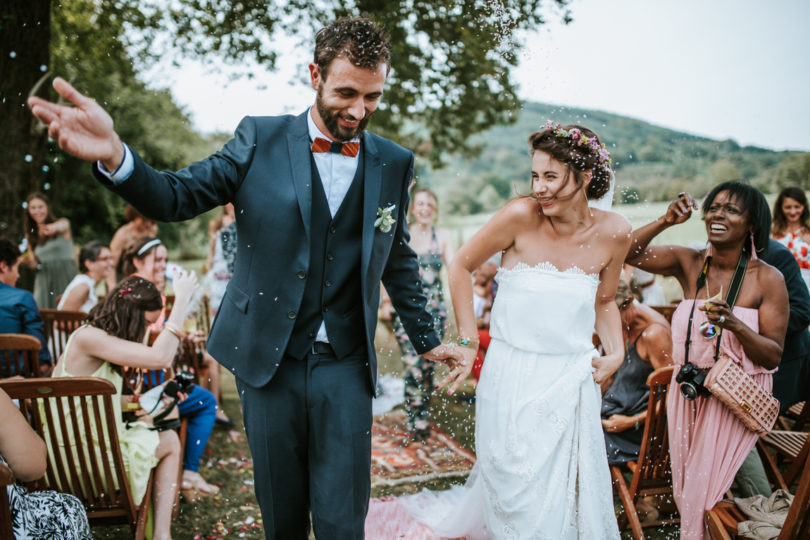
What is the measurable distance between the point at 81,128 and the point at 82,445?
190 centimetres

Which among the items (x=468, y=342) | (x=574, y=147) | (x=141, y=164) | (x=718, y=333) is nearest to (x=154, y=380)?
(x=468, y=342)

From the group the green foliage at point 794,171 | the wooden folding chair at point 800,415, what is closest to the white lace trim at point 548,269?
the wooden folding chair at point 800,415

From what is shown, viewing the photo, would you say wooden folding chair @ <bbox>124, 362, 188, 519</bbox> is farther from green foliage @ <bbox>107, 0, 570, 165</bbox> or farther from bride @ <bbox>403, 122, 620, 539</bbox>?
green foliage @ <bbox>107, 0, 570, 165</bbox>

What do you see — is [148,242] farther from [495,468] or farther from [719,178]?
[719,178]

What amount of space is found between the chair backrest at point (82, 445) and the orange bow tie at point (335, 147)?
5.01 ft

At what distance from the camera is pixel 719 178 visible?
8.07 m

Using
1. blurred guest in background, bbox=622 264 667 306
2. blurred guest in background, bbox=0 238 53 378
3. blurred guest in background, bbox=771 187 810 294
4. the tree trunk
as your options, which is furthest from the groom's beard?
the tree trunk

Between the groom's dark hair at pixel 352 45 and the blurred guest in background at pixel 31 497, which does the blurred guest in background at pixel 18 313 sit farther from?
the groom's dark hair at pixel 352 45

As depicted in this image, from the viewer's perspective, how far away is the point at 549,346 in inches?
117

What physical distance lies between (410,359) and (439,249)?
1.10 meters

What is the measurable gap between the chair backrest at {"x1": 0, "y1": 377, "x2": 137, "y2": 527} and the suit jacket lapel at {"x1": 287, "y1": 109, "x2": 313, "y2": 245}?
1.41 metres

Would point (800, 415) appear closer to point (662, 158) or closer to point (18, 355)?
point (18, 355)

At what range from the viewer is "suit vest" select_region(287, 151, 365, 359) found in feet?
7.26

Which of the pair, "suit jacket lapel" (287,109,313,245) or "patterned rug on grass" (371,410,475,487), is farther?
"patterned rug on grass" (371,410,475,487)
